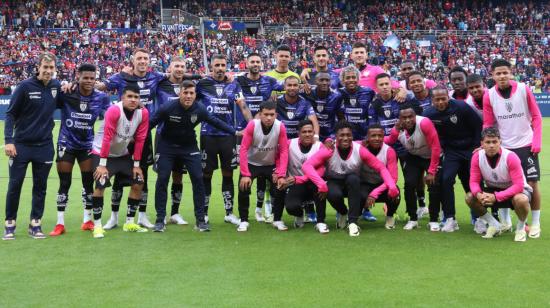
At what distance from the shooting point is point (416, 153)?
9297mm

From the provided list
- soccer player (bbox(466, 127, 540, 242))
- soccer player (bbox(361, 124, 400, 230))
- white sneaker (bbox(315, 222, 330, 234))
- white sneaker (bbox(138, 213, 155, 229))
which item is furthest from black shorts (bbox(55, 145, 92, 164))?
soccer player (bbox(466, 127, 540, 242))

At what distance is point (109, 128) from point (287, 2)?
1750 inches

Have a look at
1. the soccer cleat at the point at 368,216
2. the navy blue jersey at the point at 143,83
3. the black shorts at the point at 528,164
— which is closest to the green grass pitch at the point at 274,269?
the soccer cleat at the point at 368,216

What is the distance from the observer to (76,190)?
13.2m

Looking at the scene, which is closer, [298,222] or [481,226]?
[481,226]

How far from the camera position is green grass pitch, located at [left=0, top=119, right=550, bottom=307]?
5.96 meters

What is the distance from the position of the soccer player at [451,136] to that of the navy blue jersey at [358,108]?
94cm

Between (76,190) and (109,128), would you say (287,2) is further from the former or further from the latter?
(109,128)

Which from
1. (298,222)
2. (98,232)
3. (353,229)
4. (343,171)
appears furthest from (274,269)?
(98,232)

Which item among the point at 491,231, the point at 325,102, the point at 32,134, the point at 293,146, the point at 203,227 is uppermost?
the point at 325,102

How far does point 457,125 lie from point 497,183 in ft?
2.92

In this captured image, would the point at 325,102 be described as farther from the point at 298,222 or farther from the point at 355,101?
the point at 298,222

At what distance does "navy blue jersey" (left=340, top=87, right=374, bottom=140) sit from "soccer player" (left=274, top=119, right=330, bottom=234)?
73 cm

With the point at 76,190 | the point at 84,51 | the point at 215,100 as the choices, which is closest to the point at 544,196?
the point at 215,100
